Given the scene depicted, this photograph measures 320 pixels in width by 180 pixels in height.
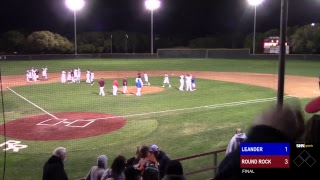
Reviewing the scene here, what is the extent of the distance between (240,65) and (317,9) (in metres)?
17.9

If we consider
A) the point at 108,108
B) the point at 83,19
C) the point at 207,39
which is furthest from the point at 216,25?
the point at 108,108

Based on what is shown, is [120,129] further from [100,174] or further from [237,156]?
[237,156]

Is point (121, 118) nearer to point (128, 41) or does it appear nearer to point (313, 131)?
point (313, 131)

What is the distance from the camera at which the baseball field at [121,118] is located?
8.41m

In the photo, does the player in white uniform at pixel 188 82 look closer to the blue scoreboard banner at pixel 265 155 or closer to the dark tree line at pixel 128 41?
the blue scoreboard banner at pixel 265 155

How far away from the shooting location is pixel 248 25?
52.4 metres

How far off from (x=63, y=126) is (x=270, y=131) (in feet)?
35.3

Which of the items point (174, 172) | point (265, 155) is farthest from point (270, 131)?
point (174, 172)

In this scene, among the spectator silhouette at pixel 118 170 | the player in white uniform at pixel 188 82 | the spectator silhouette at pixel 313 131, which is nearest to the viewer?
the spectator silhouette at pixel 313 131

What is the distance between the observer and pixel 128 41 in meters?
50.8
